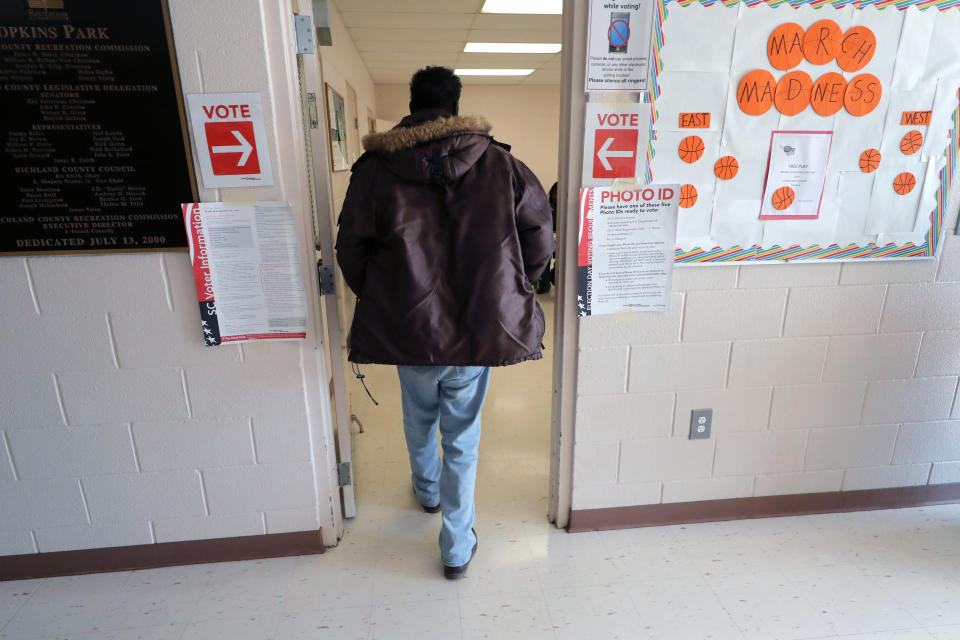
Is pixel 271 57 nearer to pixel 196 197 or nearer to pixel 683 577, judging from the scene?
pixel 196 197

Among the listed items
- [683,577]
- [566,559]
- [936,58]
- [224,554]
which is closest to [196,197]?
[224,554]

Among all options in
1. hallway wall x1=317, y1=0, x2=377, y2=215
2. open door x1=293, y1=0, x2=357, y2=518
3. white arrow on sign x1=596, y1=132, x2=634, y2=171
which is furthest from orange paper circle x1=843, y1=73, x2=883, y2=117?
hallway wall x1=317, y1=0, x2=377, y2=215

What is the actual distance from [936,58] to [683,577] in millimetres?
1836

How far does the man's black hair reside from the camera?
4.68ft

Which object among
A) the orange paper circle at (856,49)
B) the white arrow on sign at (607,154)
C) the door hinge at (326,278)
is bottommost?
the door hinge at (326,278)

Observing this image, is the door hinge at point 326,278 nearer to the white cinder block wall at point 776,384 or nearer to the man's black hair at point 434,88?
the man's black hair at point 434,88

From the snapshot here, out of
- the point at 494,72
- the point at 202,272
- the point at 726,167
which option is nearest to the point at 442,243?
the point at 202,272

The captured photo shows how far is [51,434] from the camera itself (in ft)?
5.32

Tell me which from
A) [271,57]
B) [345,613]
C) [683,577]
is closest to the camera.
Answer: [271,57]

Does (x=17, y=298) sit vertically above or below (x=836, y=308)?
above

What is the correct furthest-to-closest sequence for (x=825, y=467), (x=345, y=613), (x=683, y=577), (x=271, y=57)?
(x=825, y=467) → (x=683, y=577) → (x=345, y=613) → (x=271, y=57)

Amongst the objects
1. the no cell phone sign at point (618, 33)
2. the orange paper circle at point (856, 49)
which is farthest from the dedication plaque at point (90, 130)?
the orange paper circle at point (856, 49)

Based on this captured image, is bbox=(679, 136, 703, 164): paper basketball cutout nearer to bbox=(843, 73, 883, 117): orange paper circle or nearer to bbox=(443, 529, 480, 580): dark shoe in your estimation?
bbox=(843, 73, 883, 117): orange paper circle

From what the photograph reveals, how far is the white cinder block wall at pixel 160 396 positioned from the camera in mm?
1445
